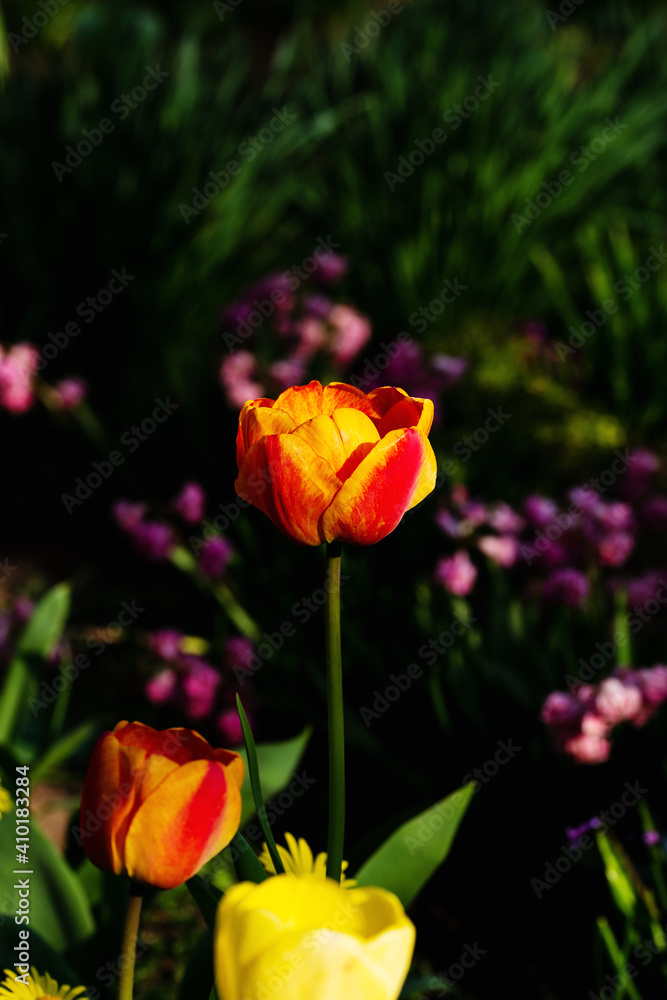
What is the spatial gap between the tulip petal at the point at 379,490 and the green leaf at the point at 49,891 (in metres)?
0.67

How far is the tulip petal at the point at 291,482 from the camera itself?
0.67m

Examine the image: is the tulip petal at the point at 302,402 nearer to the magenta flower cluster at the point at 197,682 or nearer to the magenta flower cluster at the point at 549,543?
the magenta flower cluster at the point at 549,543

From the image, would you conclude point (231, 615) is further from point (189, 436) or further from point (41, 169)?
point (41, 169)

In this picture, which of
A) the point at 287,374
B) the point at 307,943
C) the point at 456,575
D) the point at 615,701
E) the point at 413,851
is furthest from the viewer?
the point at 287,374

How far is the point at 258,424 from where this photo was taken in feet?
2.34

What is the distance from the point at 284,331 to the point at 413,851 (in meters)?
1.80

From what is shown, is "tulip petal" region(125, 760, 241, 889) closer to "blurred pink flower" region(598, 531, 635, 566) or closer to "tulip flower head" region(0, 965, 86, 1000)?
"tulip flower head" region(0, 965, 86, 1000)

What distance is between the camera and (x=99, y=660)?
8.07 feet

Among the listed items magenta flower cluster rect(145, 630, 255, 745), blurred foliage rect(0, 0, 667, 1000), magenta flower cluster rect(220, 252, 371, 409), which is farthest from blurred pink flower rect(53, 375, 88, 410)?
magenta flower cluster rect(145, 630, 255, 745)

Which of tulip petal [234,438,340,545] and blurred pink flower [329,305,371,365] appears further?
blurred pink flower [329,305,371,365]

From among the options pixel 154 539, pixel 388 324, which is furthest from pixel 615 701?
pixel 388 324

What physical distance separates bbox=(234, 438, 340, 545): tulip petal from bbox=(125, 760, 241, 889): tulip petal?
18cm

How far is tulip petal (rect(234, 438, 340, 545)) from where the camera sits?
0.67 meters

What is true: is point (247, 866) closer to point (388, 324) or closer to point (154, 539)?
point (154, 539)
